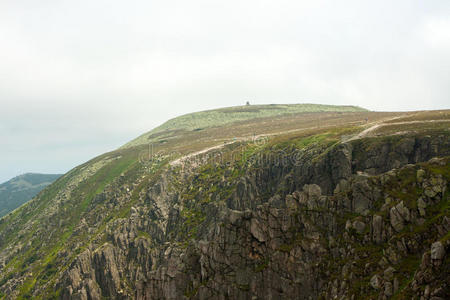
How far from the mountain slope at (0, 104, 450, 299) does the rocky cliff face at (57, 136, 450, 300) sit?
147 mm

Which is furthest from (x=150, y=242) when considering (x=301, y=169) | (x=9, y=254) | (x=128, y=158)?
(x=128, y=158)

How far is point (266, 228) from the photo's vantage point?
40656 mm

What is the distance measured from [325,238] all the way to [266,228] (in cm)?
818

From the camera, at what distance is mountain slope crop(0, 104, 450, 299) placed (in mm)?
30750

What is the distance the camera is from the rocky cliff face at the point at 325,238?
94.2 feet

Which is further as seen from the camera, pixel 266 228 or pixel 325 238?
pixel 266 228

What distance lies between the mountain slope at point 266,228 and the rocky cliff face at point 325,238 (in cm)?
15

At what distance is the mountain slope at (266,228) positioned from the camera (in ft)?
101

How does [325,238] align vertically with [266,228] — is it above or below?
below

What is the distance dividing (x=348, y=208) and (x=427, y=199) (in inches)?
339

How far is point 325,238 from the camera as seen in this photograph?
36.2m

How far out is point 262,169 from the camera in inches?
3041

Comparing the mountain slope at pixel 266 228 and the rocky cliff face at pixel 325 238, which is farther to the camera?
the mountain slope at pixel 266 228

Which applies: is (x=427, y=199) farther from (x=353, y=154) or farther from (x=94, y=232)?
(x=94, y=232)
